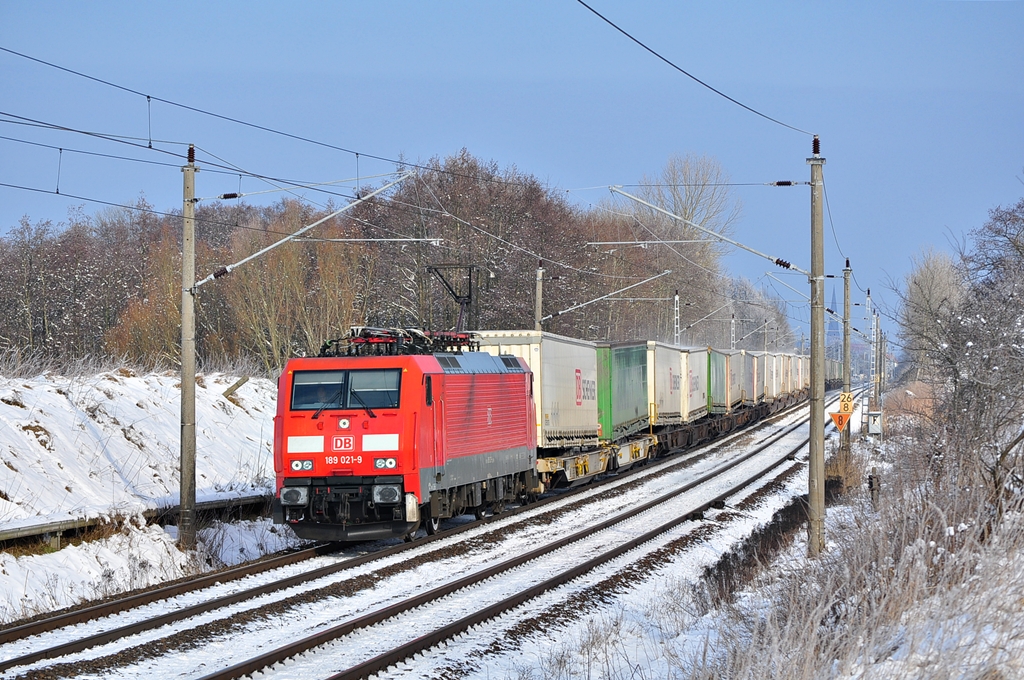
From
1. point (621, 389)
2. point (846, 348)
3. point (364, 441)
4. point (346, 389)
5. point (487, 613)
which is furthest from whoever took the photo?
point (846, 348)

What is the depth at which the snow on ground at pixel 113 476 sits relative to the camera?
12.9m

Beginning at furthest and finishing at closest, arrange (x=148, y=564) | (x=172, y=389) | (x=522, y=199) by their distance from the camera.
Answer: (x=522, y=199)
(x=172, y=389)
(x=148, y=564)

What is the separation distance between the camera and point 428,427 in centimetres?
1517

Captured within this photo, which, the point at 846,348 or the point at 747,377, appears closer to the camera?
the point at 846,348

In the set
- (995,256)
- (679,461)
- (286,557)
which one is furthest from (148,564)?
(995,256)

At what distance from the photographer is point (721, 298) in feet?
249

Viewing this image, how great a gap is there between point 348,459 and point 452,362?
8.48 feet

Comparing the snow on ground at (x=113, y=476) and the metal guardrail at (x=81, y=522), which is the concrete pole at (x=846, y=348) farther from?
→ the metal guardrail at (x=81, y=522)

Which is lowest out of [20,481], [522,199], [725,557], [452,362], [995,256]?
[725,557]

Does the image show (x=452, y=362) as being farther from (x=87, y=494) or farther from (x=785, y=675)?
(x=785, y=675)

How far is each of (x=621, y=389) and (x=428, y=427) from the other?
12.0 metres

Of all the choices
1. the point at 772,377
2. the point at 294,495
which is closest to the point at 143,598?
the point at 294,495

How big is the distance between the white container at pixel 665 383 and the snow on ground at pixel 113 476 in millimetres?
10671

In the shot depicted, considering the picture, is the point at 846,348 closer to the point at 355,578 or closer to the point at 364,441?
the point at 364,441
